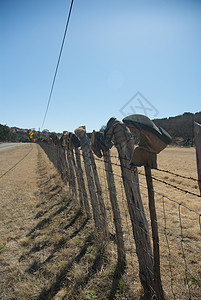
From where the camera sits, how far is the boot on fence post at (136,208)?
1851 millimetres

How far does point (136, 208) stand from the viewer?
1893 mm

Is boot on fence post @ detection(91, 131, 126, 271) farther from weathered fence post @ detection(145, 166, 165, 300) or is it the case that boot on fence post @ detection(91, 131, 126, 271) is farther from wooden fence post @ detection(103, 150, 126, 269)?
weathered fence post @ detection(145, 166, 165, 300)

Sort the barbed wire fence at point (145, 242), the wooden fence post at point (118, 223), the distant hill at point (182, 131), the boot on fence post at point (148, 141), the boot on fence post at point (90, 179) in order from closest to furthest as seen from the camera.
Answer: the boot on fence post at point (148, 141)
the barbed wire fence at point (145, 242)
the wooden fence post at point (118, 223)
the boot on fence post at point (90, 179)
the distant hill at point (182, 131)

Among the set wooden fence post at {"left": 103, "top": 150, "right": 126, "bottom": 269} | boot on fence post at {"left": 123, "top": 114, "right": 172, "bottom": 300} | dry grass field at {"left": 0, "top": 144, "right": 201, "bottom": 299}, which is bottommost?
dry grass field at {"left": 0, "top": 144, "right": 201, "bottom": 299}

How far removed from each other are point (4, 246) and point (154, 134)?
341 cm

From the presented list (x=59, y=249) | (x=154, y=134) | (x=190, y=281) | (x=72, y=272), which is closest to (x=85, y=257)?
(x=72, y=272)

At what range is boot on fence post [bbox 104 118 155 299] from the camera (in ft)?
6.07

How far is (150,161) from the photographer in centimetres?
156

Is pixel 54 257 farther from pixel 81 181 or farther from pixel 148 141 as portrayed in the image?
pixel 148 141

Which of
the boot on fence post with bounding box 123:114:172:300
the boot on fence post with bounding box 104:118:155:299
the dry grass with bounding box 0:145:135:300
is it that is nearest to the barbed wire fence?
the boot on fence post with bounding box 104:118:155:299

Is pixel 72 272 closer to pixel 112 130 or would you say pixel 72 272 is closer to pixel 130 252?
pixel 130 252

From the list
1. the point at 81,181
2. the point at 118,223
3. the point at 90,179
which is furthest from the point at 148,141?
the point at 81,181

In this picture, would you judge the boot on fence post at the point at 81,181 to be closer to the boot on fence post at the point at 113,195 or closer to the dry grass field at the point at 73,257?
the dry grass field at the point at 73,257

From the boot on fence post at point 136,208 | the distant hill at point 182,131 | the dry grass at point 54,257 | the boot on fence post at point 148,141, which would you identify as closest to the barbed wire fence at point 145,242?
the boot on fence post at point 136,208
